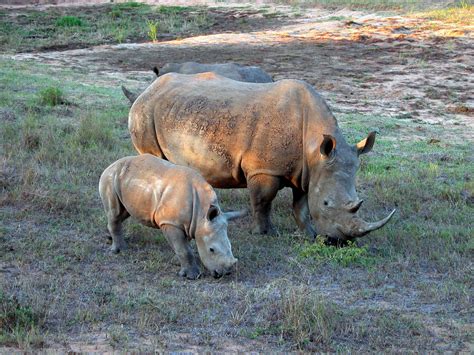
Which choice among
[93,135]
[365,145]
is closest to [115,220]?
[365,145]

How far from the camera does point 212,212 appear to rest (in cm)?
688

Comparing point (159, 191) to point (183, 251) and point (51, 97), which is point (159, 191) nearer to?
point (183, 251)

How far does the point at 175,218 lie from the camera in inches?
278

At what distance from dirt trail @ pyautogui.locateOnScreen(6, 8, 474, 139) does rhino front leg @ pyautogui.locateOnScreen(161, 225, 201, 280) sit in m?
7.34

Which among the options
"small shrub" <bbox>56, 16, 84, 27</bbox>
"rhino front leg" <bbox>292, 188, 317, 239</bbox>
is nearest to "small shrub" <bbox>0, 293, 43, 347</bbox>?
"rhino front leg" <bbox>292, 188, 317, 239</bbox>

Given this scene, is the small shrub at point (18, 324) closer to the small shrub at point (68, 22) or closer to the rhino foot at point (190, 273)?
the rhino foot at point (190, 273)

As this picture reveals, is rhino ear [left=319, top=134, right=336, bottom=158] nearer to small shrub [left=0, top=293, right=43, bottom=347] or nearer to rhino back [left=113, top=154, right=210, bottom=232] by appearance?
rhino back [left=113, top=154, right=210, bottom=232]

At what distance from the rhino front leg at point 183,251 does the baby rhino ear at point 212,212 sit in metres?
0.31

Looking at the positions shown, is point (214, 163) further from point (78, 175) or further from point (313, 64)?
point (313, 64)

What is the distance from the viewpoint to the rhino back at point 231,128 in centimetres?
804

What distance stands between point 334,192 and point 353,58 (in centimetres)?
1209

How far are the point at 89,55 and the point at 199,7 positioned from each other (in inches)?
417

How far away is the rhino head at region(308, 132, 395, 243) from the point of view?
25.0 feet

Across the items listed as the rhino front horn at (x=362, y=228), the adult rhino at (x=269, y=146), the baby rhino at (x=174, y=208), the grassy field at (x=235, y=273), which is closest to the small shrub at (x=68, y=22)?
the grassy field at (x=235, y=273)
